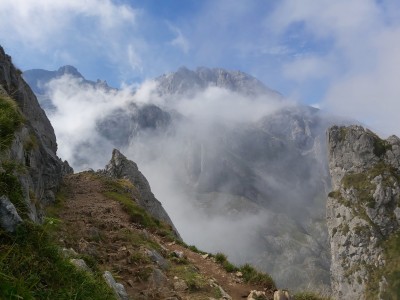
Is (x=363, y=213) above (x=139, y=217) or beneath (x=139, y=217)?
above

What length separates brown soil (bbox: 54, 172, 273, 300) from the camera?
1631 centimetres

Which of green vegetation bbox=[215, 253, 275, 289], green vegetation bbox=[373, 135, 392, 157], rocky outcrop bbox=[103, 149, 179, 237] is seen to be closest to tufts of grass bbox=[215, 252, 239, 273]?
green vegetation bbox=[215, 253, 275, 289]

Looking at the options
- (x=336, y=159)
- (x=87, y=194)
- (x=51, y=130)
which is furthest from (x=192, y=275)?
(x=336, y=159)

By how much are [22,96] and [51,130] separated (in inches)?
613

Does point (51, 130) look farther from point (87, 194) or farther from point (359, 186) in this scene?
point (359, 186)

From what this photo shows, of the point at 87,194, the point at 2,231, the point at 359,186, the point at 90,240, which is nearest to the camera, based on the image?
the point at 2,231

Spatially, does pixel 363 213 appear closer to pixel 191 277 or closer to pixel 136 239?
pixel 136 239

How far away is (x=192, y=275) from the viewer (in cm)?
1922

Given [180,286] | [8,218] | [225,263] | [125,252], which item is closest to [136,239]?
[125,252]

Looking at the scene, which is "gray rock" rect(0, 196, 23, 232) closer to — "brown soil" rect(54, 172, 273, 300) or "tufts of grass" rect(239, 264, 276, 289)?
"brown soil" rect(54, 172, 273, 300)

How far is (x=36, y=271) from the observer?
23.7ft

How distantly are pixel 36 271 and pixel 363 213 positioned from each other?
171272 millimetres

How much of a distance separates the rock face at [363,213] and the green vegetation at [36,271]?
148326mm

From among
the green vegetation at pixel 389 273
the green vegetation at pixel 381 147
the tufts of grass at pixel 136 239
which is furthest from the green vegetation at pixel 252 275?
the green vegetation at pixel 381 147
